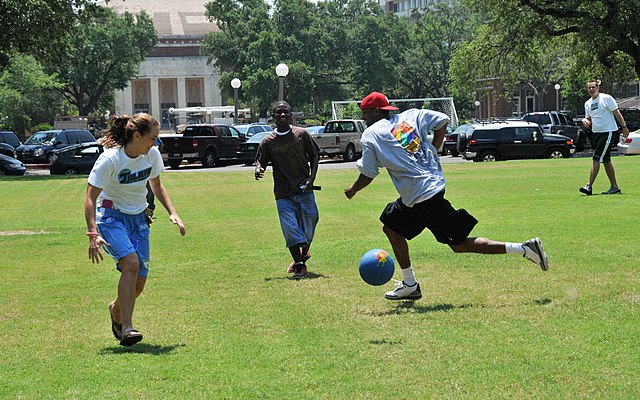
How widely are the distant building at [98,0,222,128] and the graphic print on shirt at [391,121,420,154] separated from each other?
439 ft

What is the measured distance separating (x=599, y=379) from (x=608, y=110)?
12097 mm

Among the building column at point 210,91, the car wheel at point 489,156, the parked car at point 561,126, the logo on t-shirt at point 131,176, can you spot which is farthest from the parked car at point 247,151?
the building column at point 210,91

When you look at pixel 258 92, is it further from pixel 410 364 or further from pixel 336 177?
pixel 410 364

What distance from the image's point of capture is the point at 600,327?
22.8 feet

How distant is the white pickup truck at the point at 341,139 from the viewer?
4300 centimetres

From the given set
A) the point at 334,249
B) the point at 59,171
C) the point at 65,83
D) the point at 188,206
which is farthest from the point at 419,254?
the point at 65,83

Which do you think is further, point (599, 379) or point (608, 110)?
point (608, 110)

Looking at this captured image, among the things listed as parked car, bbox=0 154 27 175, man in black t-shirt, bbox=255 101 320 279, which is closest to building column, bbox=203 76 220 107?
parked car, bbox=0 154 27 175

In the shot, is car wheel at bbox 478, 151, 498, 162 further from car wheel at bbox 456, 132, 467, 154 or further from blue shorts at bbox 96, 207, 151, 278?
blue shorts at bbox 96, 207, 151, 278

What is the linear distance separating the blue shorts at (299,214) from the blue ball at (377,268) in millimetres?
2284

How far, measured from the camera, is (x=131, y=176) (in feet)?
23.7

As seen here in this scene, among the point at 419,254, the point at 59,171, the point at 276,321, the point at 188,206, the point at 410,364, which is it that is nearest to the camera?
the point at 410,364

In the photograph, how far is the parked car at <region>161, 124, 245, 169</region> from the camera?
1640 inches

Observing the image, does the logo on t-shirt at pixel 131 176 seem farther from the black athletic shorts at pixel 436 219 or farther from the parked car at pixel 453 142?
the parked car at pixel 453 142
